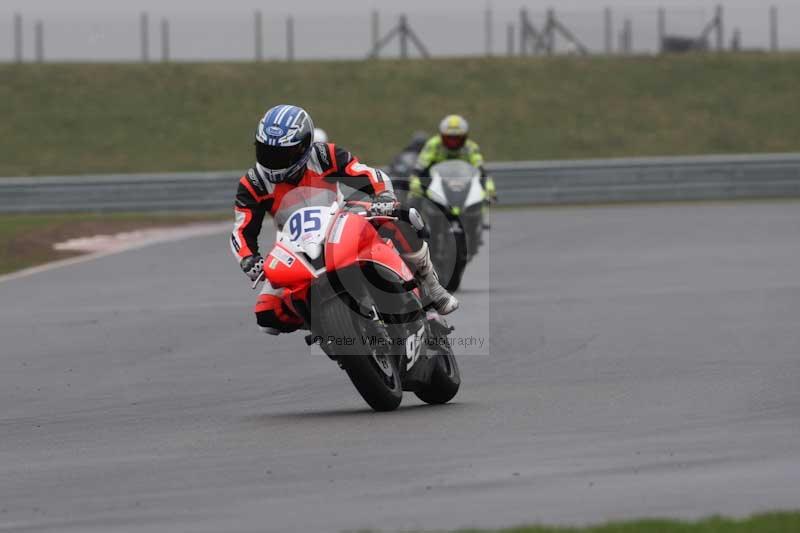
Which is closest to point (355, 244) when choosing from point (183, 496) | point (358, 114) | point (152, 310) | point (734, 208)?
point (183, 496)

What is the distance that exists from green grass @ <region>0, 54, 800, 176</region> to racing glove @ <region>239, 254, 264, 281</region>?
3237cm

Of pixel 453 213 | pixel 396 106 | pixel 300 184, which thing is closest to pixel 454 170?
pixel 453 213

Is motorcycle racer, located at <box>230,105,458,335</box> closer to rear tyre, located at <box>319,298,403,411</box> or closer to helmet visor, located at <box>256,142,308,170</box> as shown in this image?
helmet visor, located at <box>256,142,308,170</box>

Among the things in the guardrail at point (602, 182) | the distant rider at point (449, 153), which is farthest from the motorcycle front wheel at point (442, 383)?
the guardrail at point (602, 182)

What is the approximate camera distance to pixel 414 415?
9172mm

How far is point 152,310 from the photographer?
1630cm

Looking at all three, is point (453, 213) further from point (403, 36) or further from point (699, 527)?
point (403, 36)

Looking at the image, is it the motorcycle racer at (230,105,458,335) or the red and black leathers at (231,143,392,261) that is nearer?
the motorcycle racer at (230,105,458,335)

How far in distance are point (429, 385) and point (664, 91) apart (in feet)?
129

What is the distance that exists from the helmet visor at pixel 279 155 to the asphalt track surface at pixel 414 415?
1.35 m

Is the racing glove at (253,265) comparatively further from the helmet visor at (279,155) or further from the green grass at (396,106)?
the green grass at (396,106)

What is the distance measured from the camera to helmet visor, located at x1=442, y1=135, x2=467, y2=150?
1822 centimetres

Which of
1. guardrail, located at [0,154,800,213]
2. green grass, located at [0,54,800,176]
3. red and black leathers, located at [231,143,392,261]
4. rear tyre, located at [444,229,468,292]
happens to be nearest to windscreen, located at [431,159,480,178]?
rear tyre, located at [444,229,468,292]

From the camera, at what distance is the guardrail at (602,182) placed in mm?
34094
